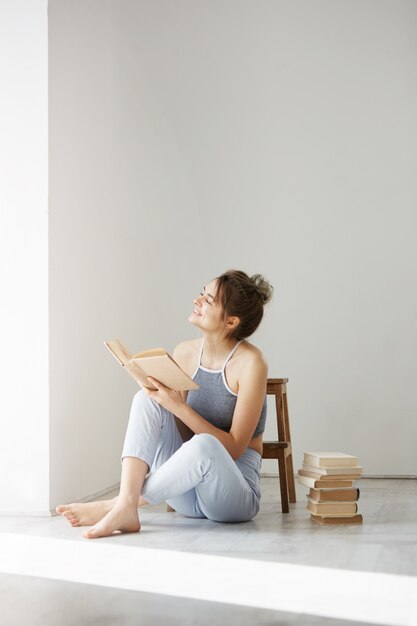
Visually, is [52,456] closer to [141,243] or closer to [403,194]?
[141,243]

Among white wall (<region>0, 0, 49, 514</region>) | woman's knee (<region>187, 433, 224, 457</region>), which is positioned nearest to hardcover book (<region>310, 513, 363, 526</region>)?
woman's knee (<region>187, 433, 224, 457</region>)

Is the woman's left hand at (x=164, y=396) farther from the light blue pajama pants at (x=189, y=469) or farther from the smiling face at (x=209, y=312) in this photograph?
the smiling face at (x=209, y=312)

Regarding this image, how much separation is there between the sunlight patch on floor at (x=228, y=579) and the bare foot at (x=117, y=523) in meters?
0.05

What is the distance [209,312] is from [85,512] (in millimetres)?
809

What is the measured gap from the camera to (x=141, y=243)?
14.4 feet

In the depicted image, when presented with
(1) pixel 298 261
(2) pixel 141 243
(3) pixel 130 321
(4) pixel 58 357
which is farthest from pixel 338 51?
(4) pixel 58 357

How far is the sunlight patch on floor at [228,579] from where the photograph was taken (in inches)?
74.9

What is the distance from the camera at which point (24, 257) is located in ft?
10.9

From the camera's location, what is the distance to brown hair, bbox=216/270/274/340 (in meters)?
3.04

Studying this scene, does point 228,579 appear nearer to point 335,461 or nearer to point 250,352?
point 335,461

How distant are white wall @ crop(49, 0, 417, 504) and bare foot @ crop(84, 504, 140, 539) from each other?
1.20 m

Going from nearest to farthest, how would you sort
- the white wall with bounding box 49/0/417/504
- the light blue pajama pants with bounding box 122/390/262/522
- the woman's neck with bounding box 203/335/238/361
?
the light blue pajama pants with bounding box 122/390/262/522, the woman's neck with bounding box 203/335/238/361, the white wall with bounding box 49/0/417/504

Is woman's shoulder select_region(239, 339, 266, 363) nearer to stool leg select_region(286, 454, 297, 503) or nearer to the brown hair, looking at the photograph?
the brown hair

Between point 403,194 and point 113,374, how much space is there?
1730 millimetres
